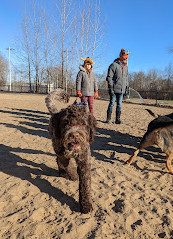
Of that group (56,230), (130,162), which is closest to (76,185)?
(56,230)

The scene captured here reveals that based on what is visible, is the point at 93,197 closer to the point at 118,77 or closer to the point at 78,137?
the point at 78,137

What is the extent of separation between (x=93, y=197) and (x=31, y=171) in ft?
4.38

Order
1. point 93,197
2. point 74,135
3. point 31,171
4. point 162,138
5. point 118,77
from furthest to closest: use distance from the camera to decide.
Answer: point 118,77
point 162,138
point 31,171
point 93,197
point 74,135

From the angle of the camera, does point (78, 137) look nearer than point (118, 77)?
Yes

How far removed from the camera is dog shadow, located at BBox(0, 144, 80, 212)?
2.54 metres

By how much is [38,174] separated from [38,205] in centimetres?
87

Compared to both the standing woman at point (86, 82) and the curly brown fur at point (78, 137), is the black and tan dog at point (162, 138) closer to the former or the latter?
the curly brown fur at point (78, 137)

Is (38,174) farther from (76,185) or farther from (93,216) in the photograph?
(93,216)

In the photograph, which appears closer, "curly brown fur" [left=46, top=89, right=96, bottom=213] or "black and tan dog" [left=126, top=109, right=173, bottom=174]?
"curly brown fur" [left=46, top=89, right=96, bottom=213]

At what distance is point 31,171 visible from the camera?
326 cm

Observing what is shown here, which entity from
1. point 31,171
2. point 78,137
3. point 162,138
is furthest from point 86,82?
point 78,137

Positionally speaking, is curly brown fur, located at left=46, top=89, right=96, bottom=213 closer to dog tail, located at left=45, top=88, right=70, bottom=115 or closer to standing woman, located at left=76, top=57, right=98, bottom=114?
dog tail, located at left=45, top=88, right=70, bottom=115

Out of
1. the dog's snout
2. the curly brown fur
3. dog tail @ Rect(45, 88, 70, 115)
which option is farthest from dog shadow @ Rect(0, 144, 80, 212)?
dog tail @ Rect(45, 88, 70, 115)

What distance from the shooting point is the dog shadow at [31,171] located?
254cm
